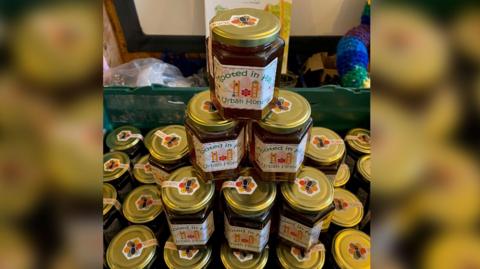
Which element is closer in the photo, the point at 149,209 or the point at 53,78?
the point at 53,78

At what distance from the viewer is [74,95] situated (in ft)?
0.99

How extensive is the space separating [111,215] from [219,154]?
0.44 m

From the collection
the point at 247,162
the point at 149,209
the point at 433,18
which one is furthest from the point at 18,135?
the point at 149,209

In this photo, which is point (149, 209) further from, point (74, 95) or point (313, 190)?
point (74, 95)

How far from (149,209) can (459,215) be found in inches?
35.4

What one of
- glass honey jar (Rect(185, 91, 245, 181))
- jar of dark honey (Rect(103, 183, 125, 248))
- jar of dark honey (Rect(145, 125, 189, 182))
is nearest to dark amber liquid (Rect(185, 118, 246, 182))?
A: glass honey jar (Rect(185, 91, 245, 181))

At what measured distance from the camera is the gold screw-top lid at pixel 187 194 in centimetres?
86

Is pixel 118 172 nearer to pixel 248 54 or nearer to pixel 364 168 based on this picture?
pixel 248 54

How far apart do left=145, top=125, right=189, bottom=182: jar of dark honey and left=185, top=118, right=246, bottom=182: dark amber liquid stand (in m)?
0.10

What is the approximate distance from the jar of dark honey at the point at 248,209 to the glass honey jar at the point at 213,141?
0.04 metres

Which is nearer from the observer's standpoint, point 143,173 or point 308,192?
point 308,192

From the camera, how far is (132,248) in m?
0.99

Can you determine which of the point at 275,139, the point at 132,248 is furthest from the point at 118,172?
the point at 275,139

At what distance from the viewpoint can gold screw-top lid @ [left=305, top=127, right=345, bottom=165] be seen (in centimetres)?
102
